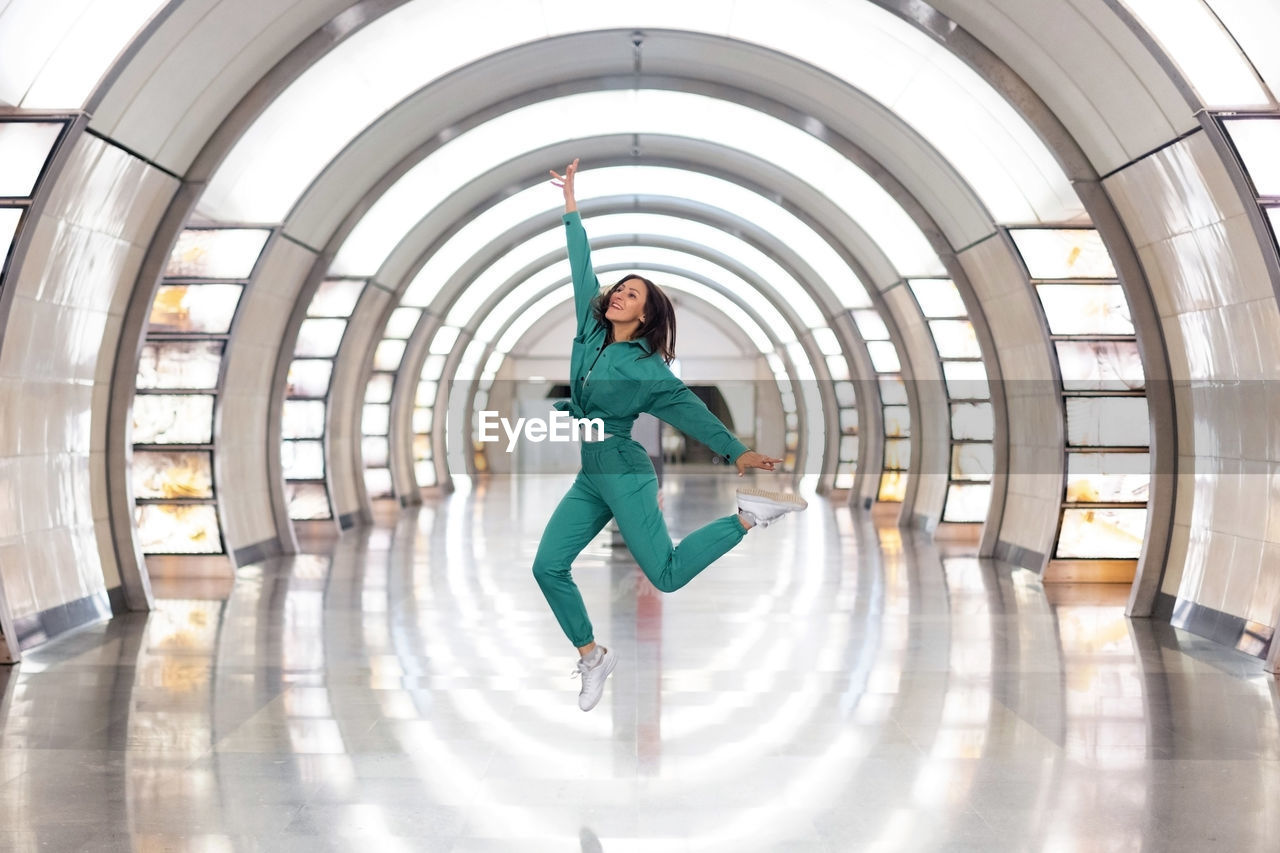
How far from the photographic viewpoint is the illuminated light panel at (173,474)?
13.7 metres

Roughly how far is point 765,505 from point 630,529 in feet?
2.22

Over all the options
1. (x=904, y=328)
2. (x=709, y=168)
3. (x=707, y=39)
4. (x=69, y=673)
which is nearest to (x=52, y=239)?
(x=69, y=673)

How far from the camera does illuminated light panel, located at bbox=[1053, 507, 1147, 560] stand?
13.4 m

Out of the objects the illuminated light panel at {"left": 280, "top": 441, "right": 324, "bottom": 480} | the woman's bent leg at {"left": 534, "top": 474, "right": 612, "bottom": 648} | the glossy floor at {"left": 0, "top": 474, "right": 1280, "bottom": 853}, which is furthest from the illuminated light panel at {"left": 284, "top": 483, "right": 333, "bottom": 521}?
the woman's bent leg at {"left": 534, "top": 474, "right": 612, "bottom": 648}

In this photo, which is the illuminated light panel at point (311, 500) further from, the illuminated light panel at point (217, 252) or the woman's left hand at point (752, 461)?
the woman's left hand at point (752, 461)

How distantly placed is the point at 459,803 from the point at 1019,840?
7.99 feet

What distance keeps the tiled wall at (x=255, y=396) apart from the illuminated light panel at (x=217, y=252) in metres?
0.39

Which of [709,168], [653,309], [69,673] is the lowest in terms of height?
[69,673]

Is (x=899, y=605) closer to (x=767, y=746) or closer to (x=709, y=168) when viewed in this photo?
(x=767, y=746)

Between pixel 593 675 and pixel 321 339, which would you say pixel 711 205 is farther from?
pixel 593 675

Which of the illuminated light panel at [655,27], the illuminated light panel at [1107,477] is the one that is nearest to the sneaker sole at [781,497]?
the illuminated light panel at [655,27]

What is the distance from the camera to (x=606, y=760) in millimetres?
6340

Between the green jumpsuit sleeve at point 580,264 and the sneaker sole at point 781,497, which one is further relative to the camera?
the green jumpsuit sleeve at point 580,264

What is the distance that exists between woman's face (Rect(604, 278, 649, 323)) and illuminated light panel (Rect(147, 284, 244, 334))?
29.0ft
